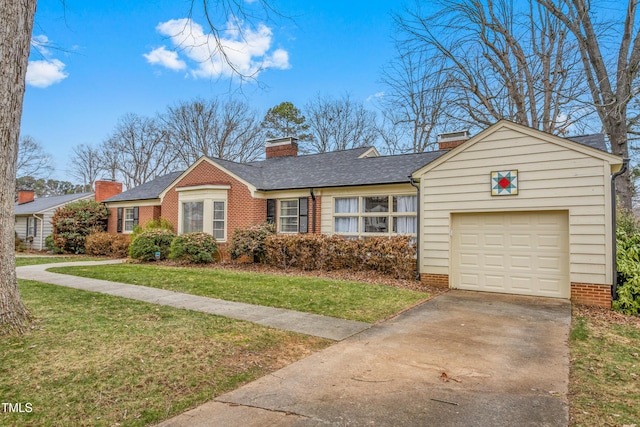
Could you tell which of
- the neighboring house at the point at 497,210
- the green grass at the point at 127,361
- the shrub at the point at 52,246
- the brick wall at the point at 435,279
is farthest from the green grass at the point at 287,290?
the shrub at the point at 52,246

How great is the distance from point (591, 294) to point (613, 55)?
1107 cm

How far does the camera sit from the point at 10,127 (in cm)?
497

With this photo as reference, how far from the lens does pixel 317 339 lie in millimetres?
5312

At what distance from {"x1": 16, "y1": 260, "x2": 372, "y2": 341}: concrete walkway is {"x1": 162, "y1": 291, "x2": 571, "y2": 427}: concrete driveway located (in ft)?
1.54

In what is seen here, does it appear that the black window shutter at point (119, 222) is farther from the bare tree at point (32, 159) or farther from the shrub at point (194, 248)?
the bare tree at point (32, 159)

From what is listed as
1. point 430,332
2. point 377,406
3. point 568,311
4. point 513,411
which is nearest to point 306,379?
point 377,406

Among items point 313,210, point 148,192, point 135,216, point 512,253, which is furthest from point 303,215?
point 135,216

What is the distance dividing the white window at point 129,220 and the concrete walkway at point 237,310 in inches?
419

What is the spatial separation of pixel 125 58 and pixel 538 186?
420 inches

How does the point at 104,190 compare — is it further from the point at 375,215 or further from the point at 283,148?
the point at 375,215

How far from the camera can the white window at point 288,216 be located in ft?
48.2

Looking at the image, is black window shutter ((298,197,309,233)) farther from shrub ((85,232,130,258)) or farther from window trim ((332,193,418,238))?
shrub ((85,232,130,258))

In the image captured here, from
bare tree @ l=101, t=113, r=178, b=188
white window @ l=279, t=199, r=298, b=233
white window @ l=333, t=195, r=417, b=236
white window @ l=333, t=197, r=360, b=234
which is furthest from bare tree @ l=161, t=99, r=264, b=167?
white window @ l=333, t=195, r=417, b=236

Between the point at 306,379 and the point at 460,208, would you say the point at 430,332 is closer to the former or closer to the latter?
the point at 306,379
